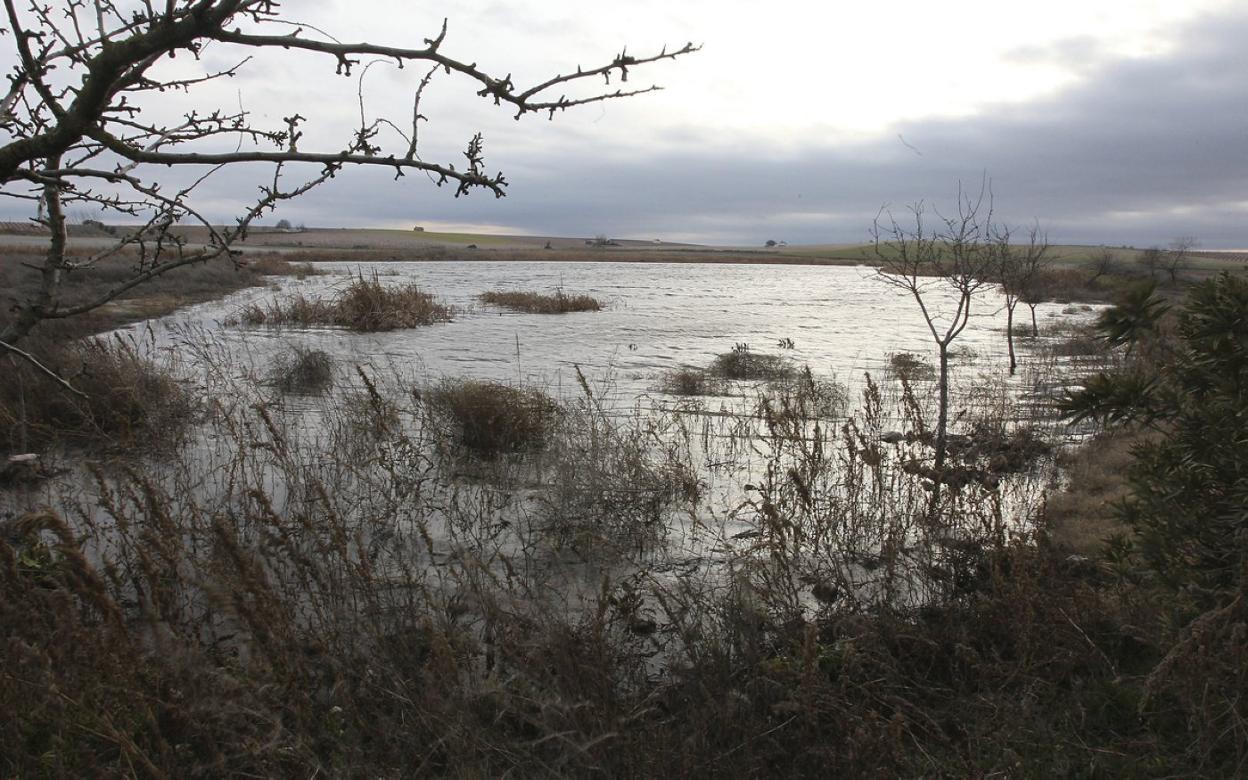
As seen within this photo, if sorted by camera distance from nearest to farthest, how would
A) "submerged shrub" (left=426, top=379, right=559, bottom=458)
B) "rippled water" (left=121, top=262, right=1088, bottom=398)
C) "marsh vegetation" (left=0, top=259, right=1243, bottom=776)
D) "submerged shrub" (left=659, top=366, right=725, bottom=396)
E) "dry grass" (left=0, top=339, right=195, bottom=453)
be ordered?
"marsh vegetation" (left=0, top=259, right=1243, bottom=776) → "dry grass" (left=0, top=339, right=195, bottom=453) → "submerged shrub" (left=426, top=379, right=559, bottom=458) → "submerged shrub" (left=659, top=366, right=725, bottom=396) → "rippled water" (left=121, top=262, right=1088, bottom=398)

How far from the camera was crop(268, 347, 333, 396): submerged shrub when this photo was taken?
941 centimetres

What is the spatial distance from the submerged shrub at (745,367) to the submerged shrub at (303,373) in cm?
608

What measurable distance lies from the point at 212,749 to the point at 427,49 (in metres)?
2.24

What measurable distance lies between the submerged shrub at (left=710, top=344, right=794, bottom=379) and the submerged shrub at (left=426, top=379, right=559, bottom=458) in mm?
5427

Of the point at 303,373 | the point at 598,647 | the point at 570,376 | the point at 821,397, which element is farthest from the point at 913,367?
the point at 598,647

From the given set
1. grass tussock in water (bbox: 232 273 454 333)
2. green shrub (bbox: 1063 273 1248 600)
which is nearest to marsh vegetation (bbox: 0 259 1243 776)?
green shrub (bbox: 1063 273 1248 600)

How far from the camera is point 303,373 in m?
9.84

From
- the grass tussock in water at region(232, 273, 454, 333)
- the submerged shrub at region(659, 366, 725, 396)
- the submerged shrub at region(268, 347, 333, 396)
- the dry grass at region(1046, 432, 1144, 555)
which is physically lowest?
the dry grass at region(1046, 432, 1144, 555)

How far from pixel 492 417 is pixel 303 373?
418cm

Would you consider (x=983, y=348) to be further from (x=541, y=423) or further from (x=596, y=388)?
(x=541, y=423)

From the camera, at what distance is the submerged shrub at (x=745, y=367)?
1216 centimetres

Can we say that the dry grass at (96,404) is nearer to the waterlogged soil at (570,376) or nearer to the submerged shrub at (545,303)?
the waterlogged soil at (570,376)

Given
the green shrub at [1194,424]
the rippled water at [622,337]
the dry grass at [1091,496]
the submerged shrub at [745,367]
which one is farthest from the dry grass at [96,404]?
the submerged shrub at [745,367]

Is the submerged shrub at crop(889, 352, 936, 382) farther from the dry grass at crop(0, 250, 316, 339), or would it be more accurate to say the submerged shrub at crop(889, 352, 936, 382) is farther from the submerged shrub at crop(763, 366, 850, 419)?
the dry grass at crop(0, 250, 316, 339)
